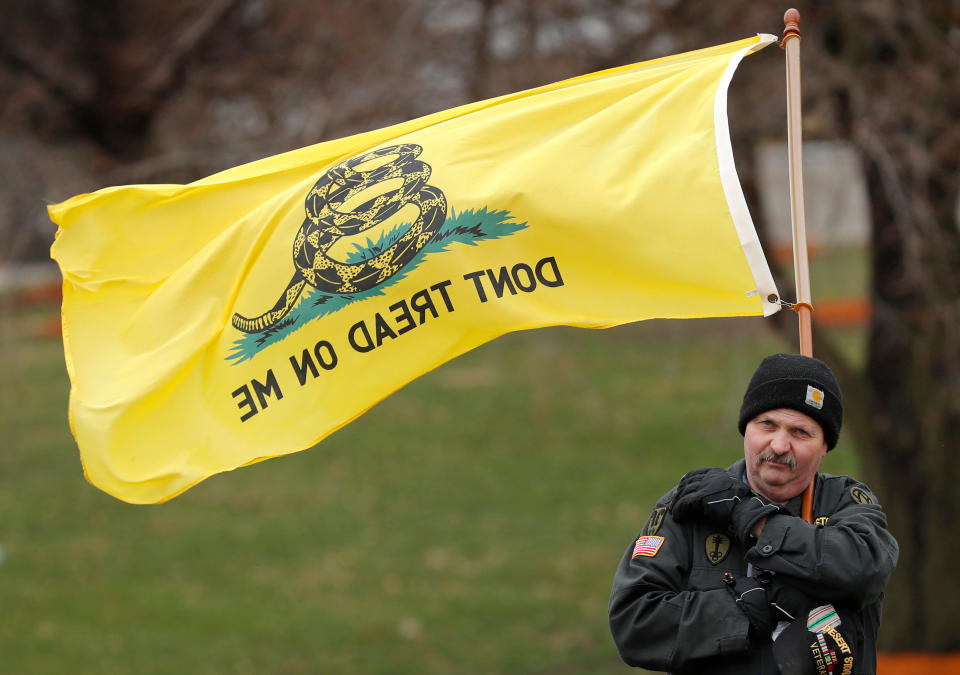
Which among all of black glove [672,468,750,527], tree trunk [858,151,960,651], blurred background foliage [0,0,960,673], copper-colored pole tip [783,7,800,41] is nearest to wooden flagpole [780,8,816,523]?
copper-colored pole tip [783,7,800,41]

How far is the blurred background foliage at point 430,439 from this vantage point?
726 centimetres

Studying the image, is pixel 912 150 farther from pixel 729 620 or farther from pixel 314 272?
pixel 729 620

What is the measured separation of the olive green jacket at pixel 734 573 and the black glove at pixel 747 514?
28 mm

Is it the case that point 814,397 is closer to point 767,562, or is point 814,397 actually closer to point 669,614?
point 767,562

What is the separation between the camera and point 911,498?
7.88m

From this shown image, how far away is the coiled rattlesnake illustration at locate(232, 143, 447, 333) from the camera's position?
3.75 meters

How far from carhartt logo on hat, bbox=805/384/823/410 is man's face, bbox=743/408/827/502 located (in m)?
0.03

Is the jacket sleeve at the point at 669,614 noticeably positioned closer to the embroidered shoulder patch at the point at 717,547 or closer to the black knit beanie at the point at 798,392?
the embroidered shoulder patch at the point at 717,547

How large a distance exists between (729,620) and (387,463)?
11.2m

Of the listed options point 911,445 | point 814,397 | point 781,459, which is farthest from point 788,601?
point 911,445

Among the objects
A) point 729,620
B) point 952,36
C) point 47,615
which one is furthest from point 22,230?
point 729,620

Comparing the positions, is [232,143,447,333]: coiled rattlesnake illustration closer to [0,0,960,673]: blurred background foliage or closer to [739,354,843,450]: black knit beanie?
[739,354,843,450]: black knit beanie

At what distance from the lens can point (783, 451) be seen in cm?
289

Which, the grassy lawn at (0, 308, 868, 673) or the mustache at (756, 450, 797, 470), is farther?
the grassy lawn at (0, 308, 868, 673)
